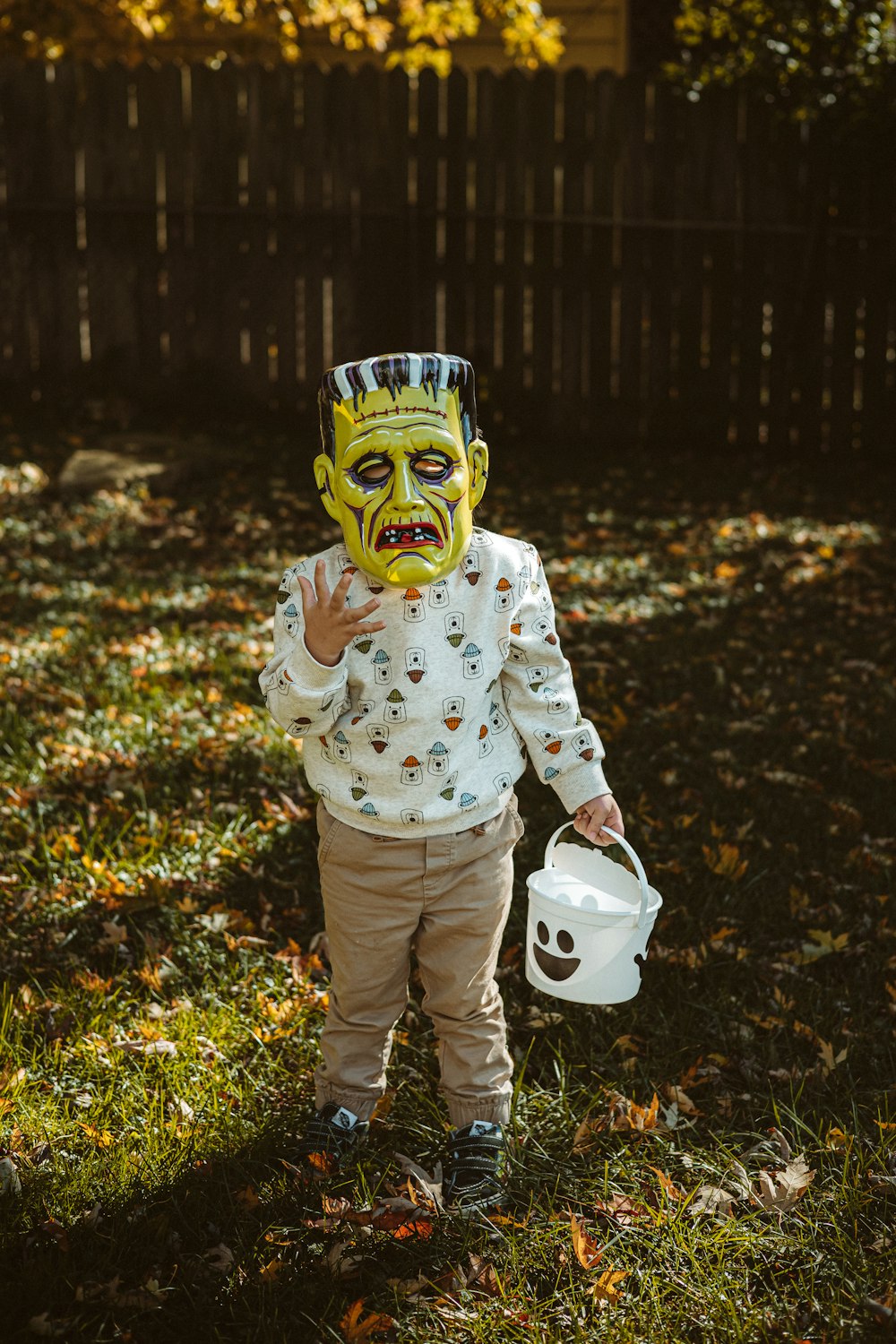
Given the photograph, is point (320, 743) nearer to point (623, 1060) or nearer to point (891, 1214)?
point (623, 1060)

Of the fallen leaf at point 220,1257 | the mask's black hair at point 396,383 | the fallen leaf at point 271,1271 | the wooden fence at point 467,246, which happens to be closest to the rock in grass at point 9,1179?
the fallen leaf at point 220,1257

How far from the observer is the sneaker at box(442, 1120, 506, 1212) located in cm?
229

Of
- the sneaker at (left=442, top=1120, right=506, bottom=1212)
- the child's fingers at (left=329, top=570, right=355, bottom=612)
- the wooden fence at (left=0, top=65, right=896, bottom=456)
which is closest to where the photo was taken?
the child's fingers at (left=329, top=570, right=355, bottom=612)

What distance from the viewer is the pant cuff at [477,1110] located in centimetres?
240

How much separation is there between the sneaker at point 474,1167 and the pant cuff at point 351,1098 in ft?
0.58

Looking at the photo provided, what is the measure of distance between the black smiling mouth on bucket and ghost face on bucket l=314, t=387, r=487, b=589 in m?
0.78

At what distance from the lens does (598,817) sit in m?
2.33

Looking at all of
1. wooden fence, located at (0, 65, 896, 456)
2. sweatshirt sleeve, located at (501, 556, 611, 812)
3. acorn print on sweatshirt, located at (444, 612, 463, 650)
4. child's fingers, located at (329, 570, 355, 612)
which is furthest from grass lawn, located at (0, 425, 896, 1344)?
wooden fence, located at (0, 65, 896, 456)

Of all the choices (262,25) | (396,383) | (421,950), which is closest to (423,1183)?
(421,950)

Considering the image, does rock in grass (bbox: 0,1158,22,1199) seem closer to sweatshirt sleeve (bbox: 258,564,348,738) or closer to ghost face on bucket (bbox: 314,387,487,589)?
sweatshirt sleeve (bbox: 258,564,348,738)

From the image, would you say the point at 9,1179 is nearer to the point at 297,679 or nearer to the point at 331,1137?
the point at 331,1137

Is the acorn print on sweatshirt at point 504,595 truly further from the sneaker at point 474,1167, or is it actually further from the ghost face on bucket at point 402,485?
the sneaker at point 474,1167

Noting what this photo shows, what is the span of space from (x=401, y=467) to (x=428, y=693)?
42 centimetres

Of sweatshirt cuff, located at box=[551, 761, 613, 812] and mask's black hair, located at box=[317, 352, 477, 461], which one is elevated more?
mask's black hair, located at box=[317, 352, 477, 461]
